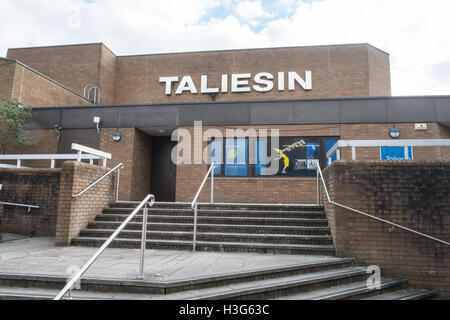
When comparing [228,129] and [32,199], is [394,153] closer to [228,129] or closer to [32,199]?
[228,129]

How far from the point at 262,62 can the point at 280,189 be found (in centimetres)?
921

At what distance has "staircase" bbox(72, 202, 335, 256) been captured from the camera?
18.7 ft

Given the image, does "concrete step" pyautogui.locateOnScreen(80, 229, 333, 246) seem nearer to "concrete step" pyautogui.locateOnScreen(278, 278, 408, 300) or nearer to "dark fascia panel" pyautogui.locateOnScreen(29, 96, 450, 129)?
"concrete step" pyautogui.locateOnScreen(278, 278, 408, 300)

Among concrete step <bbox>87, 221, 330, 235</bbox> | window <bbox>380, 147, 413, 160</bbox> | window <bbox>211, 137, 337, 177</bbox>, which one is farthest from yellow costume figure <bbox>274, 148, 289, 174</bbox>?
concrete step <bbox>87, 221, 330, 235</bbox>

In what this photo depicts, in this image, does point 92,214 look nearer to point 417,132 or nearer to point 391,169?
point 391,169

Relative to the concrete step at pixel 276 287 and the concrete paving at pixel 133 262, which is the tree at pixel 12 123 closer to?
the concrete paving at pixel 133 262

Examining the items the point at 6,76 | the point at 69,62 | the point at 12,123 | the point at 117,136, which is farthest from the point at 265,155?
the point at 69,62

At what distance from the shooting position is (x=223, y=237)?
607 cm

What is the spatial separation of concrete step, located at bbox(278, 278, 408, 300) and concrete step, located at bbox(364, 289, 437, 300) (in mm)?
57

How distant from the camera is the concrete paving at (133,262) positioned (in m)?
3.96

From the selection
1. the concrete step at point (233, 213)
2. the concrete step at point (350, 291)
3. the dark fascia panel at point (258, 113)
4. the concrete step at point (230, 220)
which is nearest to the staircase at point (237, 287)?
the concrete step at point (350, 291)

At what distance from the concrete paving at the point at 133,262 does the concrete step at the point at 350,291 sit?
22.6 inches

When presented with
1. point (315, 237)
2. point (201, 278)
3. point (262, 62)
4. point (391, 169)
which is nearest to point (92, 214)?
point (201, 278)
